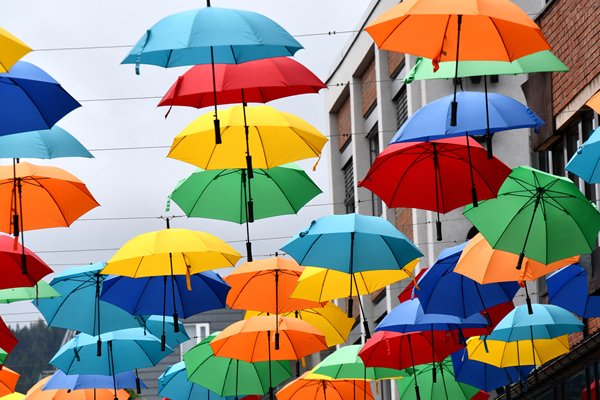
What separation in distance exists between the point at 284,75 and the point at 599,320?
10229 millimetres

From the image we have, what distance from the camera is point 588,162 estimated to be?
16.7 metres

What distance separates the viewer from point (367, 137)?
42469mm

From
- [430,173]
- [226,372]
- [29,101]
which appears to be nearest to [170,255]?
[430,173]

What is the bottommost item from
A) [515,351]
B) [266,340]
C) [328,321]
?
[515,351]

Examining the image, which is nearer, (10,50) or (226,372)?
(10,50)

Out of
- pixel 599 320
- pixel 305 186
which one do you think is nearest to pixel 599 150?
pixel 305 186

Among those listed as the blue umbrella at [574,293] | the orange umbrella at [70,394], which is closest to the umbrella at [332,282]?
the blue umbrella at [574,293]

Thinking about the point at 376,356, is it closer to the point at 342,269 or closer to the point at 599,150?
the point at 342,269

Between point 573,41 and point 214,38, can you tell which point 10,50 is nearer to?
point 214,38

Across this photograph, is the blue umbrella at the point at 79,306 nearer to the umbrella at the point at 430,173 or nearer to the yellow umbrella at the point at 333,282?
the yellow umbrella at the point at 333,282

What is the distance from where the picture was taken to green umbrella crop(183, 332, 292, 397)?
78.6 feet

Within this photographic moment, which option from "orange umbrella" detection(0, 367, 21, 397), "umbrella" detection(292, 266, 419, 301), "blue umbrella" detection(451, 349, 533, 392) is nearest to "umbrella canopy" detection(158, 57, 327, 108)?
"umbrella" detection(292, 266, 419, 301)

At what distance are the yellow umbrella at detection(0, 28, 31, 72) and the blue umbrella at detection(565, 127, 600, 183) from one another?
6337mm

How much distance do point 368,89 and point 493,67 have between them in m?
24.9
